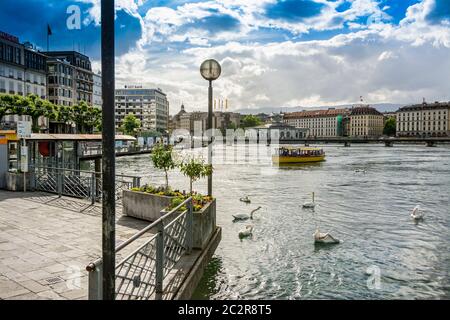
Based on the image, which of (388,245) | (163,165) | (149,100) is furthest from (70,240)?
(149,100)

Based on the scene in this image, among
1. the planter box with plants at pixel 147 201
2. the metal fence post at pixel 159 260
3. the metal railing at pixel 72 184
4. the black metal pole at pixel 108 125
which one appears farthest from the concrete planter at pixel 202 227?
the metal railing at pixel 72 184

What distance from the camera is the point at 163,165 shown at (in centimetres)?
1416

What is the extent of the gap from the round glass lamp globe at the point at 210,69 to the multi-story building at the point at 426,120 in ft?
651

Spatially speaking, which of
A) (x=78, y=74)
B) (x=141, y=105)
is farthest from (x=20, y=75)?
(x=141, y=105)

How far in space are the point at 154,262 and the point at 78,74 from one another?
3933 inches

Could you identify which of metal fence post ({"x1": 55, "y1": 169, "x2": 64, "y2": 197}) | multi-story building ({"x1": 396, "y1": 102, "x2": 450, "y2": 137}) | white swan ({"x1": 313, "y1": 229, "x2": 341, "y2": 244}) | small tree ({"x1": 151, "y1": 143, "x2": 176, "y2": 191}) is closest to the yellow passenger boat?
metal fence post ({"x1": 55, "y1": 169, "x2": 64, "y2": 197})

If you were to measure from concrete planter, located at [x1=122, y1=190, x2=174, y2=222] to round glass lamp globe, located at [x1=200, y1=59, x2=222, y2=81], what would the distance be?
344 cm

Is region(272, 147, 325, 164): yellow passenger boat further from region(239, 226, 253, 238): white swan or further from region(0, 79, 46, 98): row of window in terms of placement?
region(0, 79, 46, 98): row of window

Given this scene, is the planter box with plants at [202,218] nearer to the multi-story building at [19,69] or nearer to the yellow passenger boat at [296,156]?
the yellow passenger boat at [296,156]

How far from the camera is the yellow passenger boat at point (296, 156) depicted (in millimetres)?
61375

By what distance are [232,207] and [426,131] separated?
19494 cm

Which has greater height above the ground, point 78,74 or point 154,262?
point 78,74

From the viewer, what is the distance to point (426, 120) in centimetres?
19200

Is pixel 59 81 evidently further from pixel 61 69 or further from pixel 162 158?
pixel 162 158
